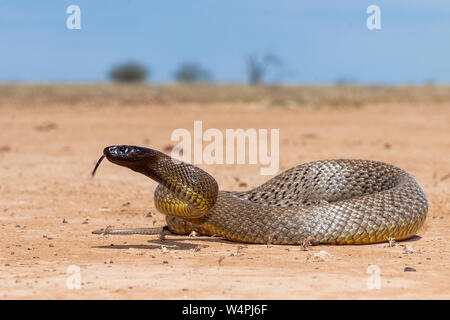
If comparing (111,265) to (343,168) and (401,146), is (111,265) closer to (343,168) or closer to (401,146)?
(343,168)

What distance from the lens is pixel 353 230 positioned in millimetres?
7066

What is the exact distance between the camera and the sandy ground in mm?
5191

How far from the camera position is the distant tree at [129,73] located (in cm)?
6861

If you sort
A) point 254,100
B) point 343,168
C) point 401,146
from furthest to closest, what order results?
point 254,100, point 401,146, point 343,168

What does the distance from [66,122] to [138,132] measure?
131 inches

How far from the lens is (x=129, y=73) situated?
68812 millimetres
